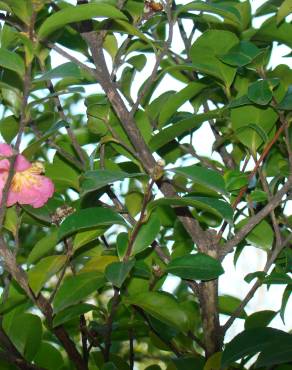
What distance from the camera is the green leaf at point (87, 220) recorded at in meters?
0.87

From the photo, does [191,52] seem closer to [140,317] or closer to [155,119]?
[155,119]

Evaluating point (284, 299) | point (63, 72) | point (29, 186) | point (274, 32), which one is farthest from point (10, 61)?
point (284, 299)

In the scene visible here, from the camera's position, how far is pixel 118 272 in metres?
0.90

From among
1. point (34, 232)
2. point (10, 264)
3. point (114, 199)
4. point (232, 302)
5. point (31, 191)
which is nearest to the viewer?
point (10, 264)

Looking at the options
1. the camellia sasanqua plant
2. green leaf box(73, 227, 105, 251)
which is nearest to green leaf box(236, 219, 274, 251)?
the camellia sasanqua plant

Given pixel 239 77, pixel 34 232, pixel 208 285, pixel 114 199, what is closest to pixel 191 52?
pixel 239 77

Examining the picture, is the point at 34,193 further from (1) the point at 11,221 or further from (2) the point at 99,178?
(2) the point at 99,178

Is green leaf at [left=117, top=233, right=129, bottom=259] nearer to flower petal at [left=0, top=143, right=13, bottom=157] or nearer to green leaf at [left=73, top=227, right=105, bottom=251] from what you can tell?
green leaf at [left=73, top=227, right=105, bottom=251]

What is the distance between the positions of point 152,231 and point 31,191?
21cm

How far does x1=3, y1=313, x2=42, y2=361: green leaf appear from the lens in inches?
44.7

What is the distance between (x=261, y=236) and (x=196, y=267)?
11.1 inches

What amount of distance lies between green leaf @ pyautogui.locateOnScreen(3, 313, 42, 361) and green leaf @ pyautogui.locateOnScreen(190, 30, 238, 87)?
0.51m

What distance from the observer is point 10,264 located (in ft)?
3.07

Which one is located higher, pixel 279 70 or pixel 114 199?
pixel 279 70
